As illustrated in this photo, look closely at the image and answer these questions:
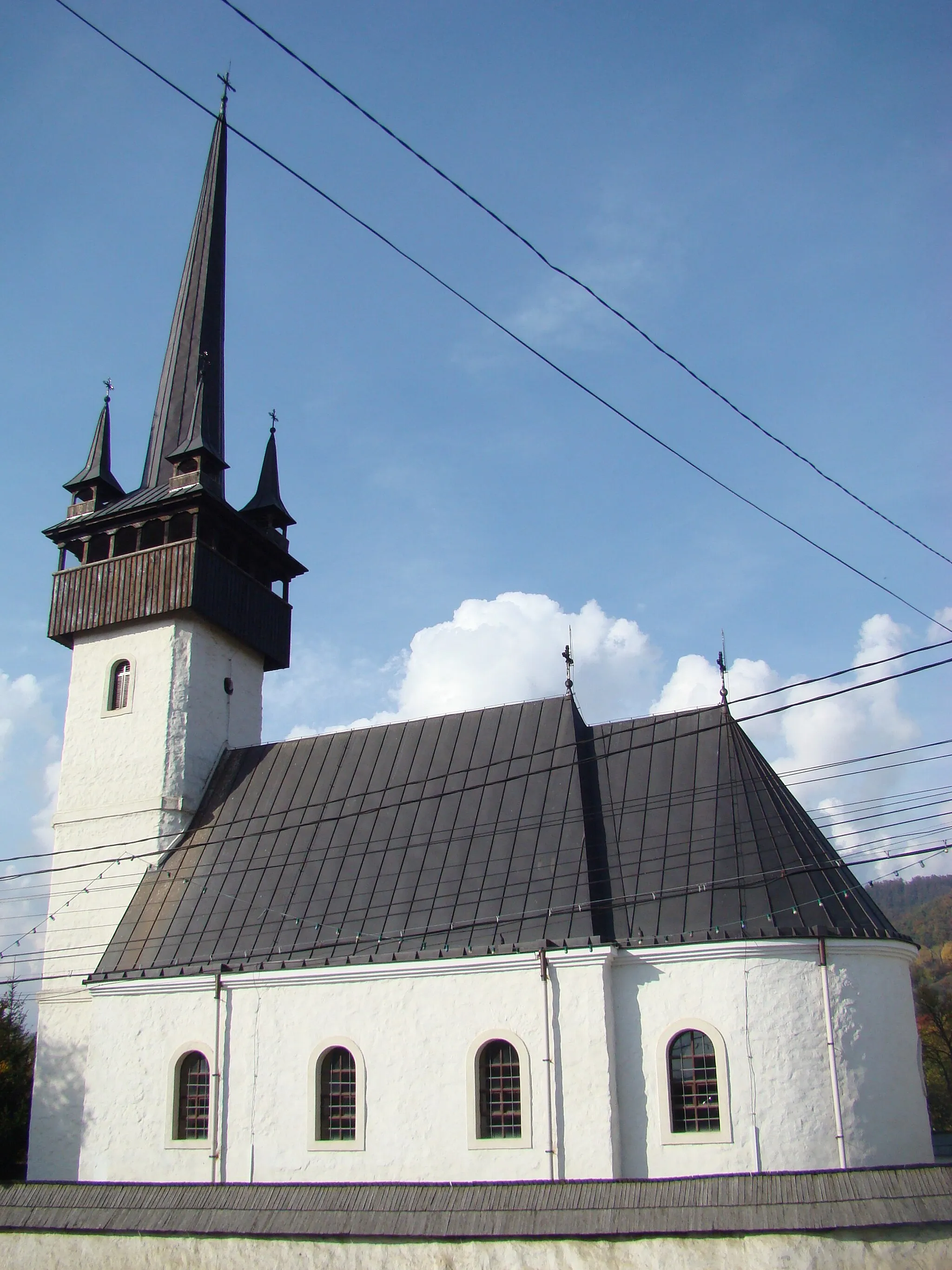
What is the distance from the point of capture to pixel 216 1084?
867 inches

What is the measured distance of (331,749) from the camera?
27547mm

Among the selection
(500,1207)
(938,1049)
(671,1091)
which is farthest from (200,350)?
(938,1049)

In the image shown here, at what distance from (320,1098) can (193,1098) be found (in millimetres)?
3133

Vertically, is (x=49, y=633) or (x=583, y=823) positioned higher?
(x=49, y=633)

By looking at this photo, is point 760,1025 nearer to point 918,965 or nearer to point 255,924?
point 255,924

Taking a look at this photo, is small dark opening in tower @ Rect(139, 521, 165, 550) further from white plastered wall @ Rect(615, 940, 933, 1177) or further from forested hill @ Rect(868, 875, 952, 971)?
forested hill @ Rect(868, 875, 952, 971)

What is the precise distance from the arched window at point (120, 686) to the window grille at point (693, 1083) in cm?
1664

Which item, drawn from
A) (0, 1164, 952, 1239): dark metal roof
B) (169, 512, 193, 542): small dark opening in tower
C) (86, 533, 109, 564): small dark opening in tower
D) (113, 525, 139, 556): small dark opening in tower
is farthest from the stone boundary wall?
(86, 533, 109, 564): small dark opening in tower

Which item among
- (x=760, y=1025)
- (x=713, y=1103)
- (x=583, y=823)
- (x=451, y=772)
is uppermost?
(x=451, y=772)

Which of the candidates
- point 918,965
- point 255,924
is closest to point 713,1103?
point 255,924

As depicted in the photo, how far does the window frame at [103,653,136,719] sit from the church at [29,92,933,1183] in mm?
55

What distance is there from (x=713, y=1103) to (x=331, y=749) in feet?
41.4

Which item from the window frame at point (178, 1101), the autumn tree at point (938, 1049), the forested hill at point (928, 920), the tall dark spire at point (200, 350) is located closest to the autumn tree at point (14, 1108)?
the window frame at point (178, 1101)

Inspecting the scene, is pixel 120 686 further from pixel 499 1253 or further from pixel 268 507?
pixel 499 1253
